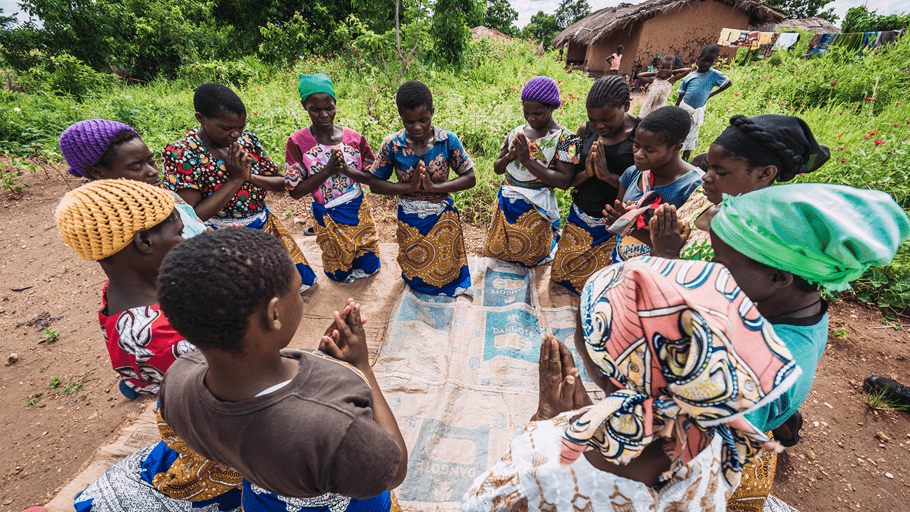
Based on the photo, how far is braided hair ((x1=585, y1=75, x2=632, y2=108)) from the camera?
2.51 m

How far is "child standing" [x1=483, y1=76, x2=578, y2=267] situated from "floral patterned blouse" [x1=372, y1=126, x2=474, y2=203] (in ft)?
1.28

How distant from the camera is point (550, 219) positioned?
336cm

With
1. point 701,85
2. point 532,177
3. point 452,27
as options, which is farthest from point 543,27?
point 532,177

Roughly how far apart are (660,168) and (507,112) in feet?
14.6

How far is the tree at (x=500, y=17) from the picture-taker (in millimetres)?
26081

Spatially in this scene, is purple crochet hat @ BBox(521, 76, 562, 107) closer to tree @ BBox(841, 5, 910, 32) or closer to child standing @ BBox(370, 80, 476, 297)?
child standing @ BBox(370, 80, 476, 297)

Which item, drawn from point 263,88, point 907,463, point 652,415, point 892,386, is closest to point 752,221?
point 652,415

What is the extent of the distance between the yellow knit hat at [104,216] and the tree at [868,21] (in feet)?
65.9

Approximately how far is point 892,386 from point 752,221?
2744 millimetres

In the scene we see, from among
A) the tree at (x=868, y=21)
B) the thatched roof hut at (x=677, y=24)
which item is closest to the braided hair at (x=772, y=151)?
the thatched roof hut at (x=677, y=24)

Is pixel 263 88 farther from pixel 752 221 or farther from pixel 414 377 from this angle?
pixel 752 221

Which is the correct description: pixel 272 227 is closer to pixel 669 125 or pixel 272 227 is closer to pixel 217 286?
pixel 217 286

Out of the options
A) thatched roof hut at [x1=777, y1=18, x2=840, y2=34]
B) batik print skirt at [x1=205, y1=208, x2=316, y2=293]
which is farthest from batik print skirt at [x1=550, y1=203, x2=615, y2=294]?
thatched roof hut at [x1=777, y1=18, x2=840, y2=34]

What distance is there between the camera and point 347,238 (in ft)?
11.1
